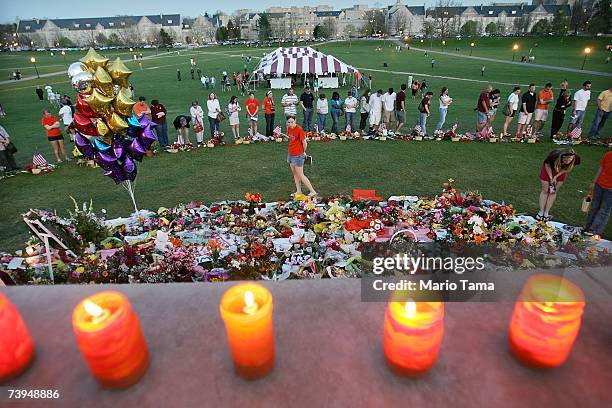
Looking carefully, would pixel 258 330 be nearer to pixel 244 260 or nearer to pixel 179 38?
pixel 244 260

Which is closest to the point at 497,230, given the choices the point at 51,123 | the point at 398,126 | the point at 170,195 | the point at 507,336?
the point at 507,336

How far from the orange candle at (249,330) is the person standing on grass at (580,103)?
15.7 m

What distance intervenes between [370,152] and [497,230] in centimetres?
620

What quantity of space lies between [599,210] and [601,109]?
345 inches

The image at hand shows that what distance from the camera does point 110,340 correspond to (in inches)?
43.1

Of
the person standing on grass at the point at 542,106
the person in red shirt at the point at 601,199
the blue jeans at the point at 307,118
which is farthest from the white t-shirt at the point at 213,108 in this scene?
the person standing on grass at the point at 542,106

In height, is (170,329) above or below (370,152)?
above

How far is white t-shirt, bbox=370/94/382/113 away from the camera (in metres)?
14.0

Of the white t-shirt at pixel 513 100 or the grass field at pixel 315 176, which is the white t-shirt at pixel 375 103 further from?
the white t-shirt at pixel 513 100

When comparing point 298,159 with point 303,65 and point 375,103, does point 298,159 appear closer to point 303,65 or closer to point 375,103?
point 375,103

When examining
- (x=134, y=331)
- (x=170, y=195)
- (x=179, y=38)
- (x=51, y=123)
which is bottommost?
(x=170, y=195)

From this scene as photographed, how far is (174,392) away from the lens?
1.15 meters

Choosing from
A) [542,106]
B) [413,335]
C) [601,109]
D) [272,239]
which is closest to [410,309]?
[413,335]

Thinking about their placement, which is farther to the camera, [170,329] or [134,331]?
[170,329]
